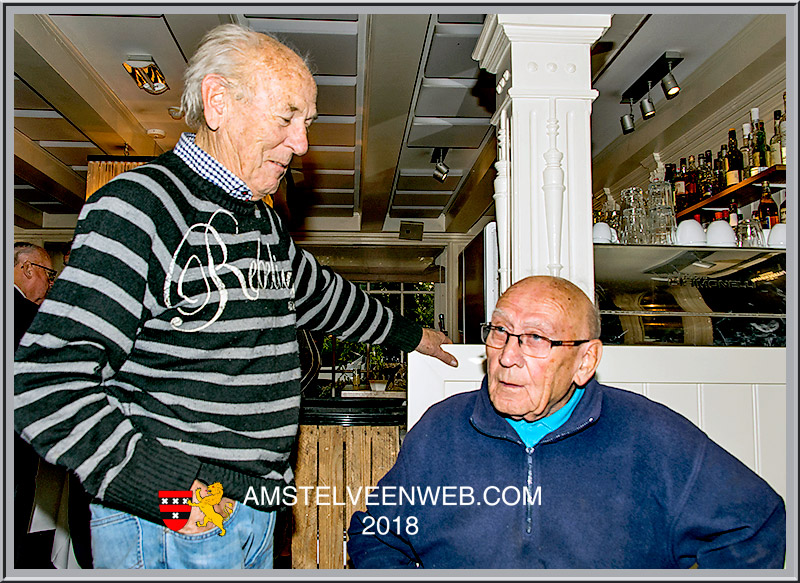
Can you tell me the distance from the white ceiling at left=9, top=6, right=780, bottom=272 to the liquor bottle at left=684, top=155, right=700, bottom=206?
555mm

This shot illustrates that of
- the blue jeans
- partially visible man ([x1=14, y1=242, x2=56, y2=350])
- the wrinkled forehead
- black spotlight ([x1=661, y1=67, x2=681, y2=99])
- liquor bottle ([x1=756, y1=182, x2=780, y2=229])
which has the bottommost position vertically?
the blue jeans

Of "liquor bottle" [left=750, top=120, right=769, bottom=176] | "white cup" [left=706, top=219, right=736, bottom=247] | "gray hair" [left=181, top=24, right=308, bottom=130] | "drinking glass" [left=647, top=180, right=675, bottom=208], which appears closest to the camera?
"gray hair" [left=181, top=24, right=308, bottom=130]

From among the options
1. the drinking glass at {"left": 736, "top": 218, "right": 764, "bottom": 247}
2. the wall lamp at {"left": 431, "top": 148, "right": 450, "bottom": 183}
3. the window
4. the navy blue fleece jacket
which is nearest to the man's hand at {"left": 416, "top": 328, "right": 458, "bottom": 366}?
the navy blue fleece jacket

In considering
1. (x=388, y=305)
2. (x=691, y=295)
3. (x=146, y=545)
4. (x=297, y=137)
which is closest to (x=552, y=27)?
(x=691, y=295)

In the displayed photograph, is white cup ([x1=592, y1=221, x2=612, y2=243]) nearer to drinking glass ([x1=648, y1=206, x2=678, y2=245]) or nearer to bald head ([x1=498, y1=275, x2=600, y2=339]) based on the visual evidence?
drinking glass ([x1=648, y1=206, x2=678, y2=245])

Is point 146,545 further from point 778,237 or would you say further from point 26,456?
A: point 778,237

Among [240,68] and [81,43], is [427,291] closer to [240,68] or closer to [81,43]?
[81,43]

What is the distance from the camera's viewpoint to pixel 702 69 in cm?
334

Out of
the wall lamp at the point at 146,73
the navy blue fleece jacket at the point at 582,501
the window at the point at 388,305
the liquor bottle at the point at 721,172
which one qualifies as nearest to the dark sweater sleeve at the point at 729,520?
the navy blue fleece jacket at the point at 582,501

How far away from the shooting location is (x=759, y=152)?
293cm

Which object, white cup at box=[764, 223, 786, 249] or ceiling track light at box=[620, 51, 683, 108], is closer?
white cup at box=[764, 223, 786, 249]

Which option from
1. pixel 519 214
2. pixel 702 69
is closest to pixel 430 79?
pixel 702 69

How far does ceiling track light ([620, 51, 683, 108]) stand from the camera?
3.12m

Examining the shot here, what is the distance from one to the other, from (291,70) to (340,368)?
7.91m
